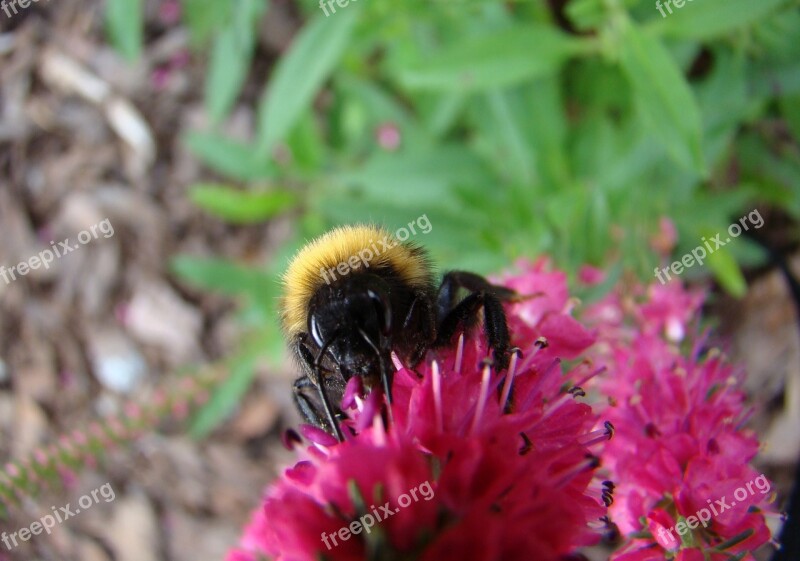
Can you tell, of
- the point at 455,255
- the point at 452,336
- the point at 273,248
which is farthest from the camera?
the point at 273,248

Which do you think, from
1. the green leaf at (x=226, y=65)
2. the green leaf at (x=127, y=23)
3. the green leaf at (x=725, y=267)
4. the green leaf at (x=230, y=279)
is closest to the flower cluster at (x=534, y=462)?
the green leaf at (x=725, y=267)

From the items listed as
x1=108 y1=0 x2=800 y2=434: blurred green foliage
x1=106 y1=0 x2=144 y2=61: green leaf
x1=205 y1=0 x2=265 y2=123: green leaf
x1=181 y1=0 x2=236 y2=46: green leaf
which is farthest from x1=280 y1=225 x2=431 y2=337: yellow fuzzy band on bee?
x1=181 y1=0 x2=236 y2=46: green leaf

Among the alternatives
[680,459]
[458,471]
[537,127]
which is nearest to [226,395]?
[537,127]

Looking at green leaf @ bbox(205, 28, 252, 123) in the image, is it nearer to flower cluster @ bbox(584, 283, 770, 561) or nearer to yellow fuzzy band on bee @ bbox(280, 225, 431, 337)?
yellow fuzzy band on bee @ bbox(280, 225, 431, 337)

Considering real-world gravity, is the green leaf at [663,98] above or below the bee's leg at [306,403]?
above

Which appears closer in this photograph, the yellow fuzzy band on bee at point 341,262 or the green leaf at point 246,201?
the yellow fuzzy band on bee at point 341,262

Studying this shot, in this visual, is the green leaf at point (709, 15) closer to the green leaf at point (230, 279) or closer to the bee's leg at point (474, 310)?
the bee's leg at point (474, 310)

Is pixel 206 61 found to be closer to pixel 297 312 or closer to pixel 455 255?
pixel 455 255

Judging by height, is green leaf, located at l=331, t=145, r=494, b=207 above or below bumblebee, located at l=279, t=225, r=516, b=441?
above

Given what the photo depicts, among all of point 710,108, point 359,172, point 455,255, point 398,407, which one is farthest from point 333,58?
point 398,407
